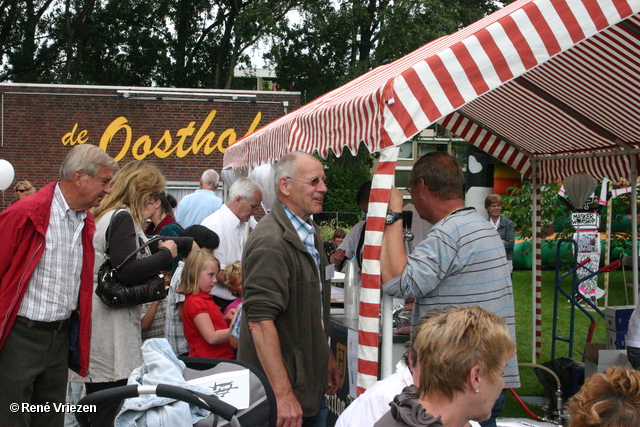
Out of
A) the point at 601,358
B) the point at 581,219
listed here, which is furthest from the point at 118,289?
the point at 581,219

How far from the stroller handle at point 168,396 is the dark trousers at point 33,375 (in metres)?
0.99

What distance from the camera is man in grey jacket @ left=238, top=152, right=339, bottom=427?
2.69m

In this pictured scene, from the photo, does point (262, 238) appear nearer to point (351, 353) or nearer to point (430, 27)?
point (351, 353)

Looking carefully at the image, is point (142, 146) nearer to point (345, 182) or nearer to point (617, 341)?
point (345, 182)

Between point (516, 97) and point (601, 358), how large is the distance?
7.34 ft

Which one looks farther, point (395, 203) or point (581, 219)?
point (581, 219)

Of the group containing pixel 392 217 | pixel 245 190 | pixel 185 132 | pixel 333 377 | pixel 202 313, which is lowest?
pixel 333 377

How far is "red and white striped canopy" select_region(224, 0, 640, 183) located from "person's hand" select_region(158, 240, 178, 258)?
106 centimetres

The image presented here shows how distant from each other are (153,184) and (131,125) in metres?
14.9

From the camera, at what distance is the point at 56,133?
17.6 metres

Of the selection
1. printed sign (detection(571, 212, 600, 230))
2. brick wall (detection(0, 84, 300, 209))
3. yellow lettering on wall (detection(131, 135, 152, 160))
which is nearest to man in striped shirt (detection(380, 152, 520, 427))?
printed sign (detection(571, 212, 600, 230))

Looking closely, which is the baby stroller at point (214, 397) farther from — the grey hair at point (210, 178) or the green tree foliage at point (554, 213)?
the green tree foliage at point (554, 213)

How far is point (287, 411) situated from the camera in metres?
2.67

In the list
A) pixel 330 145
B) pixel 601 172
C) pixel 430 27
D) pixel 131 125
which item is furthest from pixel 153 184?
pixel 430 27
